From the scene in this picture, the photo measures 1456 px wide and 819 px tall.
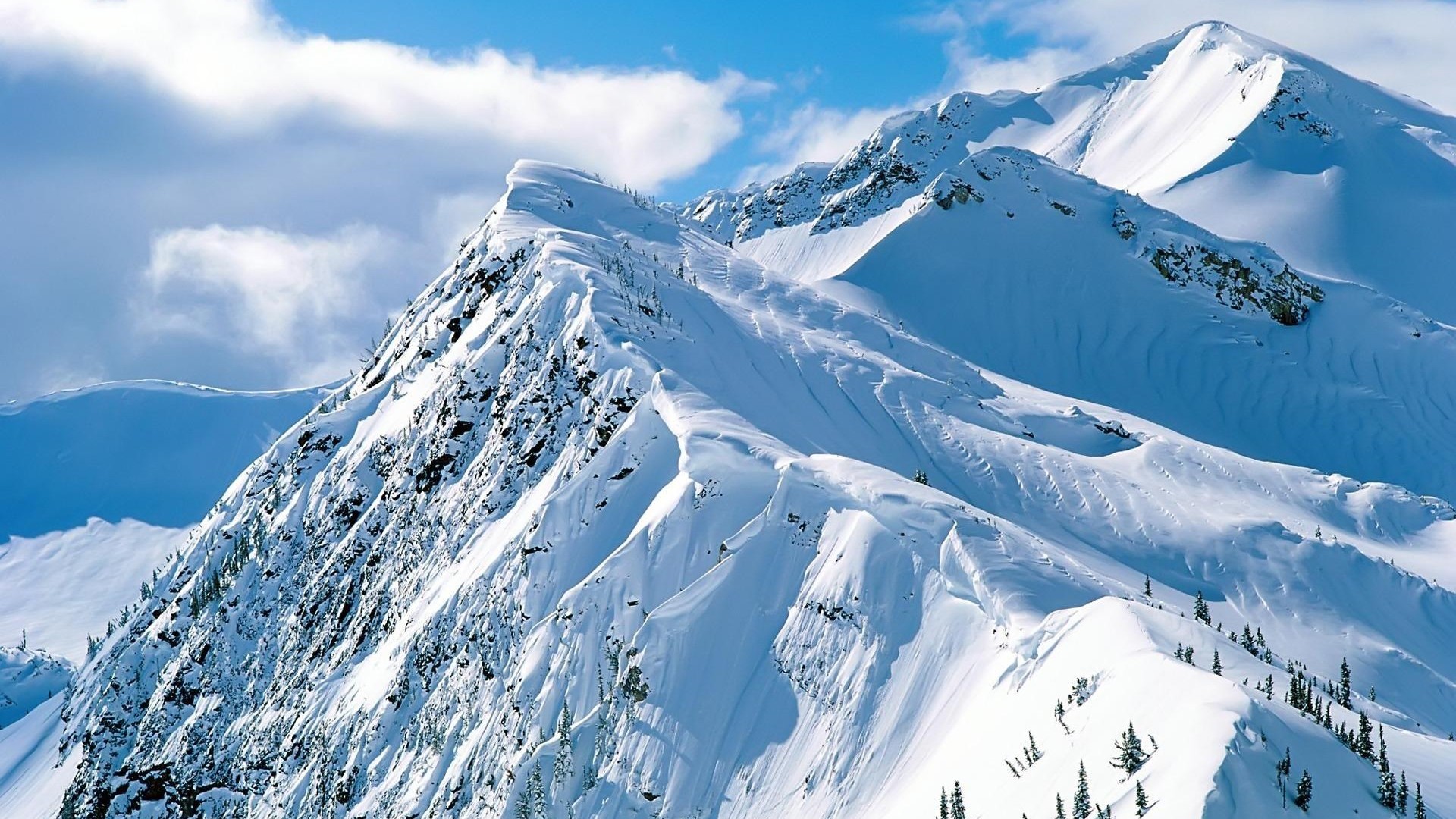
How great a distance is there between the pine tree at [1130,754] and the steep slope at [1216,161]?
291ft

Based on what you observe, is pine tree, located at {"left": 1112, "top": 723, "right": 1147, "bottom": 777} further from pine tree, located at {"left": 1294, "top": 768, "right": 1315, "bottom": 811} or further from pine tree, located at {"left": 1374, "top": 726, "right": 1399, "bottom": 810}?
pine tree, located at {"left": 1374, "top": 726, "right": 1399, "bottom": 810}

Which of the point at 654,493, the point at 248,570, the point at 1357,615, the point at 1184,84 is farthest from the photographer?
the point at 1184,84

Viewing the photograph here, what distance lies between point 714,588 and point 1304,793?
780 inches

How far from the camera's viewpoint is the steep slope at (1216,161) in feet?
382

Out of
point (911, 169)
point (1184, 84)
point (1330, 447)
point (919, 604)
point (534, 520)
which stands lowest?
point (919, 604)

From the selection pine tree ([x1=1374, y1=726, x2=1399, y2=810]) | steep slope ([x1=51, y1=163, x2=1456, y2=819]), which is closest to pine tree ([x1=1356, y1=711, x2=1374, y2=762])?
pine tree ([x1=1374, y1=726, x2=1399, y2=810])

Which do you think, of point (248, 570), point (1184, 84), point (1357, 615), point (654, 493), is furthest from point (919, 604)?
point (1184, 84)

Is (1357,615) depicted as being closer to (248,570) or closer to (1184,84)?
(248,570)

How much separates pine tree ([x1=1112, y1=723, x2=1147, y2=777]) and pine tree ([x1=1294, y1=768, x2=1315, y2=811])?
2.65 meters

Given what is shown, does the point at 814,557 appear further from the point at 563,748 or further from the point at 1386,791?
the point at 1386,791

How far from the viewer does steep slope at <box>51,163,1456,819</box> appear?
101ft

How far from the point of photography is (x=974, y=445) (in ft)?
201

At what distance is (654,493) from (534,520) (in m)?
4.70

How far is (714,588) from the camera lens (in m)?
38.1
